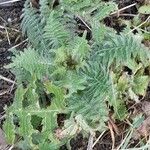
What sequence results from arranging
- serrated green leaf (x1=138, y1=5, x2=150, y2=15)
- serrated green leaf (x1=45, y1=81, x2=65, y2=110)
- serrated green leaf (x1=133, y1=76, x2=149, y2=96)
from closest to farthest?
serrated green leaf (x1=45, y1=81, x2=65, y2=110), serrated green leaf (x1=133, y1=76, x2=149, y2=96), serrated green leaf (x1=138, y1=5, x2=150, y2=15)

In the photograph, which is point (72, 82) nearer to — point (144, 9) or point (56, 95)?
point (56, 95)

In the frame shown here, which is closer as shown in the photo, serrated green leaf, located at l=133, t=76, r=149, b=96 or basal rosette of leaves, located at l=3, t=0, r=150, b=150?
basal rosette of leaves, located at l=3, t=0, r=150, b=150

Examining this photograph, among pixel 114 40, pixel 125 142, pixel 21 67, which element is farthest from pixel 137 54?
pixel 21 67

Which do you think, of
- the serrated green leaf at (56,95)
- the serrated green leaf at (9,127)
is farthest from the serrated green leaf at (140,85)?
the serrated green leaf at (9,127)

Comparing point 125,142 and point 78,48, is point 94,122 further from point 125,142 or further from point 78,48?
point 78,48

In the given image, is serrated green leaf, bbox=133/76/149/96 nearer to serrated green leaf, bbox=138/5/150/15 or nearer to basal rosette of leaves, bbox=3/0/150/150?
basal rosette of leaves, bbox=3/0/150/150

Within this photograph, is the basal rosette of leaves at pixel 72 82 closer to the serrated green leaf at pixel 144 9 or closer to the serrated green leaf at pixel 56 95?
the serrated green leaf at pixel 56 95

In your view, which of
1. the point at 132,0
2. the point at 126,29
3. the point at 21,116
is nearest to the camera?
the point at 21,116

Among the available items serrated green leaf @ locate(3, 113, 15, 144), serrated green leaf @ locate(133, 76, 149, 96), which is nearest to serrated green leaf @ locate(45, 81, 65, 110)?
serrated green leaf @ locate(3, 113, 15, 144)
